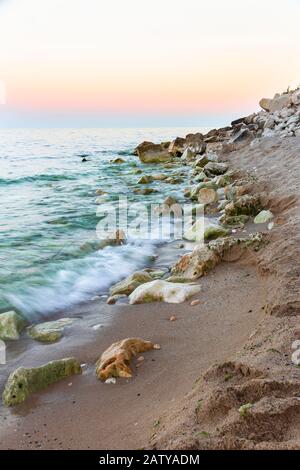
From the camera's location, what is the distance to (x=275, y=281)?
355cm

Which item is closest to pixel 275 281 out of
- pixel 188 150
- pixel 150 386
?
pixel 150 386

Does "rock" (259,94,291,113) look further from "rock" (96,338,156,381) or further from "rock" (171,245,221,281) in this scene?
"rock" (96,338,156,381)

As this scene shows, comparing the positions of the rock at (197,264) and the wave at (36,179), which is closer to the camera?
the rock at (197,264)

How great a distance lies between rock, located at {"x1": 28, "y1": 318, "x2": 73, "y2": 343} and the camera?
11.9ft

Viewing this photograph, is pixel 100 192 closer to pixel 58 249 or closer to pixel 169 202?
pixel 169 202

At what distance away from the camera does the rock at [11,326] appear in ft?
12.2

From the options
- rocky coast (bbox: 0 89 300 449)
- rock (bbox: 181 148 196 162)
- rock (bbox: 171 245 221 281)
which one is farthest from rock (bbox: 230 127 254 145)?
rock (bbox: 171 245 221 281)

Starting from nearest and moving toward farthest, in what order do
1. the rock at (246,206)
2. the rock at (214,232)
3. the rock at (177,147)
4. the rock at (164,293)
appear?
1. the rock at (164,293)
2. the rock at (214,232)
3. the rock at (246,206)
4. the rock at (177,147)

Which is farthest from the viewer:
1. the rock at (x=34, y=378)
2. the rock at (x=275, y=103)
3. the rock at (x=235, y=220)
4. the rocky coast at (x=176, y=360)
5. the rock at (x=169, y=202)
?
the rock at (x=275, y=103)

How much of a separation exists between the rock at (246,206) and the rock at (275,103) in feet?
54.4

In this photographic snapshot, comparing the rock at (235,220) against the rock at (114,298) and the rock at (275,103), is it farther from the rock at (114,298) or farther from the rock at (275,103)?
the rock at (275,103)

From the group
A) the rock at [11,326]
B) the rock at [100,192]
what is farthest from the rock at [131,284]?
the rock at [100,192]
